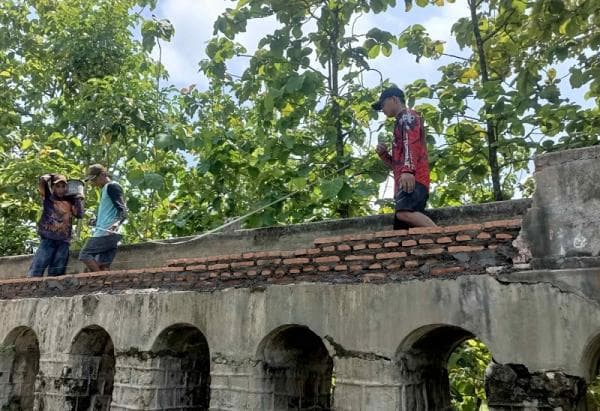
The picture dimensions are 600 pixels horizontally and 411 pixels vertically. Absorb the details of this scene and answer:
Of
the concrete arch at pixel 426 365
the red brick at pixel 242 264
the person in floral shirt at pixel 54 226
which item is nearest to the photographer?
the concrete arch at pixel 426 365

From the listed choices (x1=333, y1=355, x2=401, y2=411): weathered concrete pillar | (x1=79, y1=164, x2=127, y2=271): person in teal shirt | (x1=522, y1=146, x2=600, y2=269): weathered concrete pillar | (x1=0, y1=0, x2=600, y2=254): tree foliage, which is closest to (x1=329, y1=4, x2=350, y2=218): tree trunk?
(x1=0, y1=0, x2=600, y2=254): tree foliage

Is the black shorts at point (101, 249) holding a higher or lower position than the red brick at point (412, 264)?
higher

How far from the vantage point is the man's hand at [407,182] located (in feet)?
17.4

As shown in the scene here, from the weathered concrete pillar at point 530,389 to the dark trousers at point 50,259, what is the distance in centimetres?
627

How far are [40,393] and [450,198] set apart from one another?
6.90 m

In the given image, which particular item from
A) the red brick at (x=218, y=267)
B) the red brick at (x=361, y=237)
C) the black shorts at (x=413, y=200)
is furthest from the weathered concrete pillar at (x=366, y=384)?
the red brick at (x=218, y=267)

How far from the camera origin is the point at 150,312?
645 cm

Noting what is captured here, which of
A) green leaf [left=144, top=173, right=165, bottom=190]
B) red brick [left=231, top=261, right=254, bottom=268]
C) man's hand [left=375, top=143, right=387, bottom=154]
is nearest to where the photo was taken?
man's hand [left=375, top=143, right=387, bottom=154]

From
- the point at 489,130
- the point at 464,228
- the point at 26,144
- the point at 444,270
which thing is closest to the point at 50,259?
the point at 26,144

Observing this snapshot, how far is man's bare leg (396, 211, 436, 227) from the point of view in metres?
5.27

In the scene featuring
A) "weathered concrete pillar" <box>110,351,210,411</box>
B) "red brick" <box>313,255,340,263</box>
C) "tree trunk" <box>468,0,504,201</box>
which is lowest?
"weathered concrete pillar" <box>110,351,210,411</box>

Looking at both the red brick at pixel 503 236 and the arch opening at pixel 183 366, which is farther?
the arch opening at pixel 183 366

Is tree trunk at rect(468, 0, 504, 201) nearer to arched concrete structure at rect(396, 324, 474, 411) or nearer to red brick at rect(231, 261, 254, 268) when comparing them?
arched concrete structure at rect(396, 324, 474, 411)

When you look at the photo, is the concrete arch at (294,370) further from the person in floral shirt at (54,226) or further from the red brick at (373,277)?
the person in floral shirt at (54,226)
